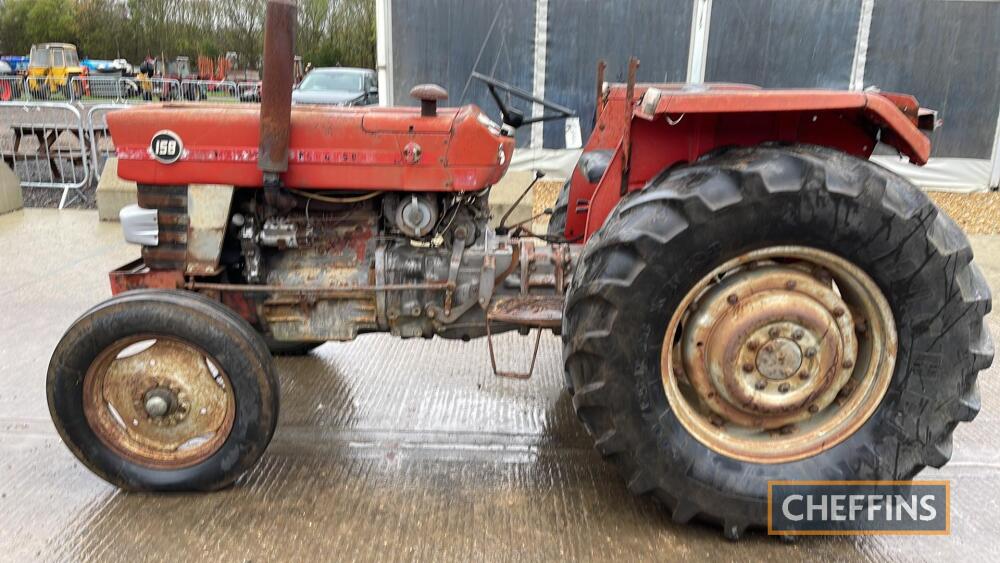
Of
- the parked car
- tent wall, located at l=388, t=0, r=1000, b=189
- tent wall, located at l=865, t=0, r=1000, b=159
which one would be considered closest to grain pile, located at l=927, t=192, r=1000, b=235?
tent wall, located at l=865, t=0, r=1000, b=159

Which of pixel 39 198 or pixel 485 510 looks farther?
pixel 39 198

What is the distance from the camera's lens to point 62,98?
19859 mm

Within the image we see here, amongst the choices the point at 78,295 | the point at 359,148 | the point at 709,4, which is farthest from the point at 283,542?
the point at 709,4

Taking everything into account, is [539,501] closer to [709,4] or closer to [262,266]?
[262,266]

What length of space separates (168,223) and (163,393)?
61 centimetres

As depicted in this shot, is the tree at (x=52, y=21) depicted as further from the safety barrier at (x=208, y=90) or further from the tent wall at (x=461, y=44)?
the tent wall at (x=461, y=44)

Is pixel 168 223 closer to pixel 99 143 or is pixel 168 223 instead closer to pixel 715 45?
pixel 715 45

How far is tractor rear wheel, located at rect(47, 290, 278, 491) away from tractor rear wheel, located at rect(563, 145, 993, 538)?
1054 mm

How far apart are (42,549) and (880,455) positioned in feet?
8.27

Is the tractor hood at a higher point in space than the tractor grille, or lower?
higher

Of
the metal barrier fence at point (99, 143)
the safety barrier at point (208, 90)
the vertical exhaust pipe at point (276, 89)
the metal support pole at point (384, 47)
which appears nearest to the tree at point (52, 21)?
the safety barrier at point (208, 90)

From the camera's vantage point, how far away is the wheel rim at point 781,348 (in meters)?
2.01

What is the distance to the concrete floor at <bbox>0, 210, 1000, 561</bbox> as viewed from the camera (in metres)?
2.08

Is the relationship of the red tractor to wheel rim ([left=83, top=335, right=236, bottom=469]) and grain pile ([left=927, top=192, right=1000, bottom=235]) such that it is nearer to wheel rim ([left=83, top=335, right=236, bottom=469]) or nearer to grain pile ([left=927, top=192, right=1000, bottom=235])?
wheel rim ([left=83, top=335, right=236, bottom=469])
